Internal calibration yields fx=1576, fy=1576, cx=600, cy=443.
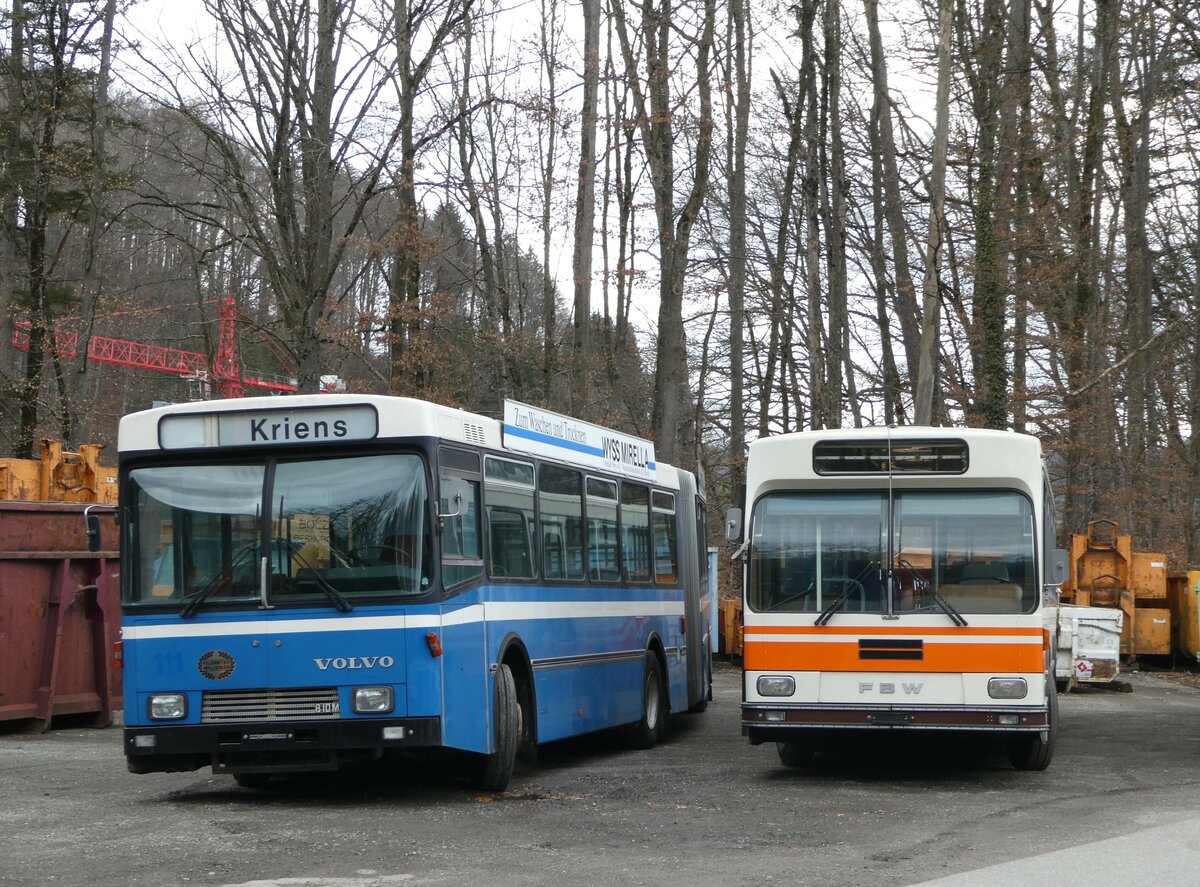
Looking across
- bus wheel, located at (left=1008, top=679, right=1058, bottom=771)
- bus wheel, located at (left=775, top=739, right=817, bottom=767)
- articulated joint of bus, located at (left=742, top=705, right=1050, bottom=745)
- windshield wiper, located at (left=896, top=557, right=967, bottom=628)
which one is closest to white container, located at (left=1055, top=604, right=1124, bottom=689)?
bus wheel, located at (left=1008, top=679, right=1058, bottom=771)

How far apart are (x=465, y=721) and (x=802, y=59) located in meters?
22.7

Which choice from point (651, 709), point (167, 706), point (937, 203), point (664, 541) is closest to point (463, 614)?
point (167, 706)

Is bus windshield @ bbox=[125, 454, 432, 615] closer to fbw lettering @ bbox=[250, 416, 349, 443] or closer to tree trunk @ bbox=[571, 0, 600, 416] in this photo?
fbw lettering @ bbox=[250, 416, 349, 443]

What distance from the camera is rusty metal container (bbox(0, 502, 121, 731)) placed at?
628 inches

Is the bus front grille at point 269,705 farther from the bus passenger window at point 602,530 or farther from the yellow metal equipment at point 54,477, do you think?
the yellow metal equipment at point 54,477

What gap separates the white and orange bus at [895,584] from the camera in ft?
38.6

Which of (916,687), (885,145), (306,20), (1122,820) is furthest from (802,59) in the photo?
(1122,820)

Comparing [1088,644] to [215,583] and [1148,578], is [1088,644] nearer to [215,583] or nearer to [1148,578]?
[1148,578]

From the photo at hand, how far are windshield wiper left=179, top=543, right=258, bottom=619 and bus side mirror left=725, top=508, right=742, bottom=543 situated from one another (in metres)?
3.81

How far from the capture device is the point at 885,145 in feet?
103

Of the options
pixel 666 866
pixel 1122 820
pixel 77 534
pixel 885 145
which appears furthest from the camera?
pixel 885 145

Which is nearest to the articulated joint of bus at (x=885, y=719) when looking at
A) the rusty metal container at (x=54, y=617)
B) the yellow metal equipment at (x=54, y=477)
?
the rusty metal container at (x=54, y=617)

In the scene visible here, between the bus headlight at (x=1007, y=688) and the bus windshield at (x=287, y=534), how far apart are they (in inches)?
172

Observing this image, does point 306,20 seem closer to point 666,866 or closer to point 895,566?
point 895,566
